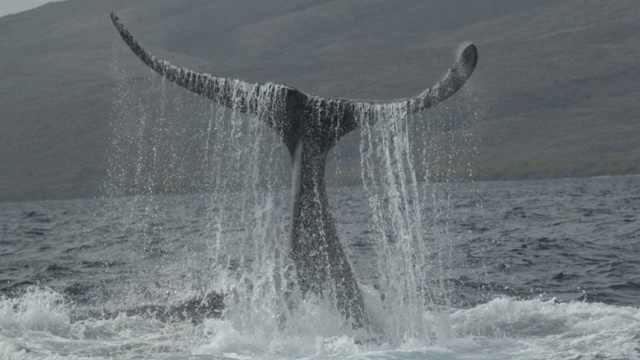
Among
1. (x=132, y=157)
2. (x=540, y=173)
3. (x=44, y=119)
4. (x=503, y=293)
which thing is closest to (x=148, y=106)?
(x=132, y=157)

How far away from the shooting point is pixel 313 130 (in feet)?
36.8

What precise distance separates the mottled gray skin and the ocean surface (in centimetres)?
35

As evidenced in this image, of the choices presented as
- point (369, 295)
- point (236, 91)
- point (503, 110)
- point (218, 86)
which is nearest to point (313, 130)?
point (236, 91)

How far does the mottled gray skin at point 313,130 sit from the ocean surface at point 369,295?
13.7 inches

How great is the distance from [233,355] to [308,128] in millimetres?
2417

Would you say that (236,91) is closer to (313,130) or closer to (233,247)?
(313,130)

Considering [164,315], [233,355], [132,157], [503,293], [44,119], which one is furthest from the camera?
[44,119]

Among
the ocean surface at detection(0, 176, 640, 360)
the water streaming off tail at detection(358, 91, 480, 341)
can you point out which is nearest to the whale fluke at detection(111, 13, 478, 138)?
the water streaming off tail at detection(358, 91, 480, 341)

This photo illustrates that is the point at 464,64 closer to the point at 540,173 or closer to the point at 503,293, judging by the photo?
the point at 503,293

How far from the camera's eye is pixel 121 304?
13336 millimetres

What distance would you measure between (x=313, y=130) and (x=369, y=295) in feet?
5.97

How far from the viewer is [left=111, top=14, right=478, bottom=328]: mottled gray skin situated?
35.0ft

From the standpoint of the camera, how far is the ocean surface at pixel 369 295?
10312 mm

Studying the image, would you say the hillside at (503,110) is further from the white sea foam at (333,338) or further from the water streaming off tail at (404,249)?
the white sea foam at (333,338)
